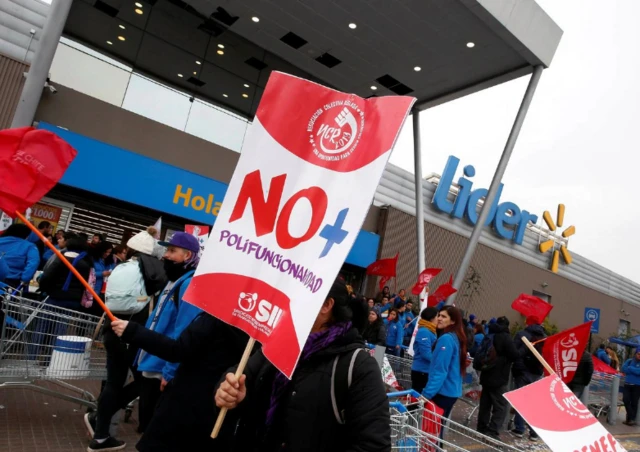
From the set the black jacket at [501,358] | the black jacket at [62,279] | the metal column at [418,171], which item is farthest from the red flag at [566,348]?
the metal column at [418,171]

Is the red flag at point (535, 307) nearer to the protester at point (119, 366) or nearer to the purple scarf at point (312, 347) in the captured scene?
the protester at point (119, 366)

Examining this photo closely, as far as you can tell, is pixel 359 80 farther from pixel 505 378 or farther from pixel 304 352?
pixel 304 352

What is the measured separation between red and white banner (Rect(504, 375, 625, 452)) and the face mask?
2.42 metres

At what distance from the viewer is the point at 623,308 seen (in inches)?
1389

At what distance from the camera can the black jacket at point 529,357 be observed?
309 inches

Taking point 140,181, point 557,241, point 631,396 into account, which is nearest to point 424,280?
point 631,396

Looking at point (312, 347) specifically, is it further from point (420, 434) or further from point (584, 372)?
point (584, 372)

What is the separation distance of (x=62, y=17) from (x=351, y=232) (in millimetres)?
13517

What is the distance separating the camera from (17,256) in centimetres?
541

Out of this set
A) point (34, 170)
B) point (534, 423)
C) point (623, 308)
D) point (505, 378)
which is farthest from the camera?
point (623, 308)

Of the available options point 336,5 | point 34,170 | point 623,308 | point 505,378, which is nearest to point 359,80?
point 336,5

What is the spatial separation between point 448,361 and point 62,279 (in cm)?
489

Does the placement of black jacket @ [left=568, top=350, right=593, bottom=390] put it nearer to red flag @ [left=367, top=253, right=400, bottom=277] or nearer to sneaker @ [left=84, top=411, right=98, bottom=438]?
red flag @ [left=367, top=253, right=400, bottom=277]

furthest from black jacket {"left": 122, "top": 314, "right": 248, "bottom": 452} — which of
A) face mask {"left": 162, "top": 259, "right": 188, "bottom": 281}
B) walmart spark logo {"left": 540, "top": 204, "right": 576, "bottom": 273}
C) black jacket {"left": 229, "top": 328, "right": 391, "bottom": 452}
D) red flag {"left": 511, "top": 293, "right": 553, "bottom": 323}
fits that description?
walmart spark logo {"left": 540, "top": 204, "right": 576, "bottom": 273}
